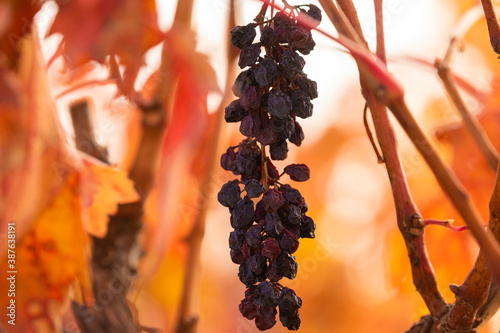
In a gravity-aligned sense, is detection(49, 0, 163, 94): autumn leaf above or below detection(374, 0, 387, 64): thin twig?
above

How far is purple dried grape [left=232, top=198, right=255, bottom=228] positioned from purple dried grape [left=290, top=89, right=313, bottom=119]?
0.28 ft

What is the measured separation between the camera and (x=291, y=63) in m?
0.42

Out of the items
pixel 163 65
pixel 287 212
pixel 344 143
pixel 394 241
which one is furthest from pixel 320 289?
pixel 287 212

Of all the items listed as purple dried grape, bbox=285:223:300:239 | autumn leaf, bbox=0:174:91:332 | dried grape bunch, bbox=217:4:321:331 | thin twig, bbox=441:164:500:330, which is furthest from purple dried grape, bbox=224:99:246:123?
autumn leaf, bbox=0:174:91:332

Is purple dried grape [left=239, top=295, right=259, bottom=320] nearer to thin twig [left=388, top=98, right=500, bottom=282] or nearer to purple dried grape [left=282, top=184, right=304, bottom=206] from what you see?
purple dried grape [left=282, top=184, right=304, bottom=206]

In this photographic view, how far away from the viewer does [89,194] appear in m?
0.69

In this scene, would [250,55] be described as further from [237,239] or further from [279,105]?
[237,239]

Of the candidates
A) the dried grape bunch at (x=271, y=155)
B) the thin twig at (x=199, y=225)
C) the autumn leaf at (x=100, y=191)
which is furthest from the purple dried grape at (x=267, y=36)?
the thin twig at (x=199, y=225)

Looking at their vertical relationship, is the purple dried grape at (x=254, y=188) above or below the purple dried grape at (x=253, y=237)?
above

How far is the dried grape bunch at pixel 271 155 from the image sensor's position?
419mm

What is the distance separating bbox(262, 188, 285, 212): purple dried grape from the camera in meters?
0.43

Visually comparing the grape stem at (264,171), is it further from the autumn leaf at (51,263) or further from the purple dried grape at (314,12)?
the autumn leaf at (51,263)

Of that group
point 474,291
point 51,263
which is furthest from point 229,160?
point 51,263

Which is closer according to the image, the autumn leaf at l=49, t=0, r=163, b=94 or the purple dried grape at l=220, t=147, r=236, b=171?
the purple dried grape at l=220, t=147, r=236, b=171
